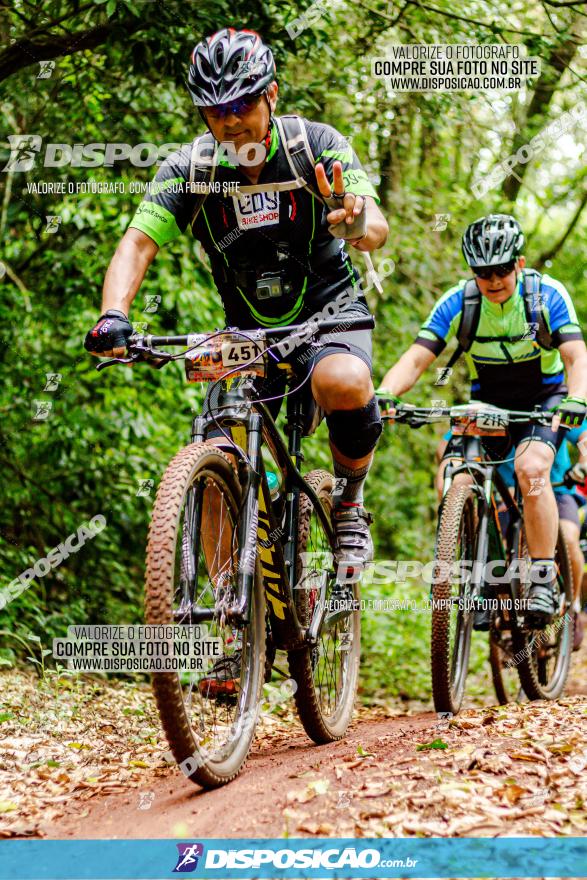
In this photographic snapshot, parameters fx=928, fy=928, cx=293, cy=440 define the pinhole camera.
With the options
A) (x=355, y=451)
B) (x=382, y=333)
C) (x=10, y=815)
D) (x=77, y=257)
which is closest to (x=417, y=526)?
(x=382, y=333)

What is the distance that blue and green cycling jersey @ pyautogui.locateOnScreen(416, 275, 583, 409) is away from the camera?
546 cm

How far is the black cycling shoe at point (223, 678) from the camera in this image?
3.38 metres

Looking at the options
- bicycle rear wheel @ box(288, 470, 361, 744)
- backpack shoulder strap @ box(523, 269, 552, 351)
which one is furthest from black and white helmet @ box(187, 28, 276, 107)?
backpack shoulder strap @ box(523, 269, 552, 351)

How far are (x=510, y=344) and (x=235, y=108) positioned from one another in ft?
8.82

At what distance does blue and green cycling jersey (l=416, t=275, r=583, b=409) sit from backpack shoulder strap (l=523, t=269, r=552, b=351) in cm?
2

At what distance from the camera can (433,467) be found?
12.6 meters

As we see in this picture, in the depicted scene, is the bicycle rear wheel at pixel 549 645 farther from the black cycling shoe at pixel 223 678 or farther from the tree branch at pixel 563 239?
the tree branch at pixel 563 239

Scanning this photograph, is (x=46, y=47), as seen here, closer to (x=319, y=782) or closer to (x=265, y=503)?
(x=265, y=503)

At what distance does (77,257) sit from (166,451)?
62.6 inches

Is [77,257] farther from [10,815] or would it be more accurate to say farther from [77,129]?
[10,815]

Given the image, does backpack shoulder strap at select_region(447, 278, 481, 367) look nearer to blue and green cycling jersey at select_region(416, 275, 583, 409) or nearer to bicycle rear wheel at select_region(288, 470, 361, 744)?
blue and green cycling jersey at select_region(416, 275, 583, 409)

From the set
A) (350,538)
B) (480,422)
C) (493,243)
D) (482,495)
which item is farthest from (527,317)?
(350,538)

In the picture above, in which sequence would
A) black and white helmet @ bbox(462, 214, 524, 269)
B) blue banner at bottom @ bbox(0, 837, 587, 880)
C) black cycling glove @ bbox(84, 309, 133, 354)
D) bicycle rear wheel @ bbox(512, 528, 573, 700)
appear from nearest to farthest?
blue banner at bottom @ bbox(0, 837, 587, 880) < black cycling glove @ bbox(84, 309, 133, 354) < black and white helmet @ bbox(462, 214, 524, 269) < bicycle rear wheel @ bbox(512, 528, 573, 700)

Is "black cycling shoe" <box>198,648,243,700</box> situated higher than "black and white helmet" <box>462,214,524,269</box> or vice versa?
"black and white helmet" <box>462,214,524,269</box>
